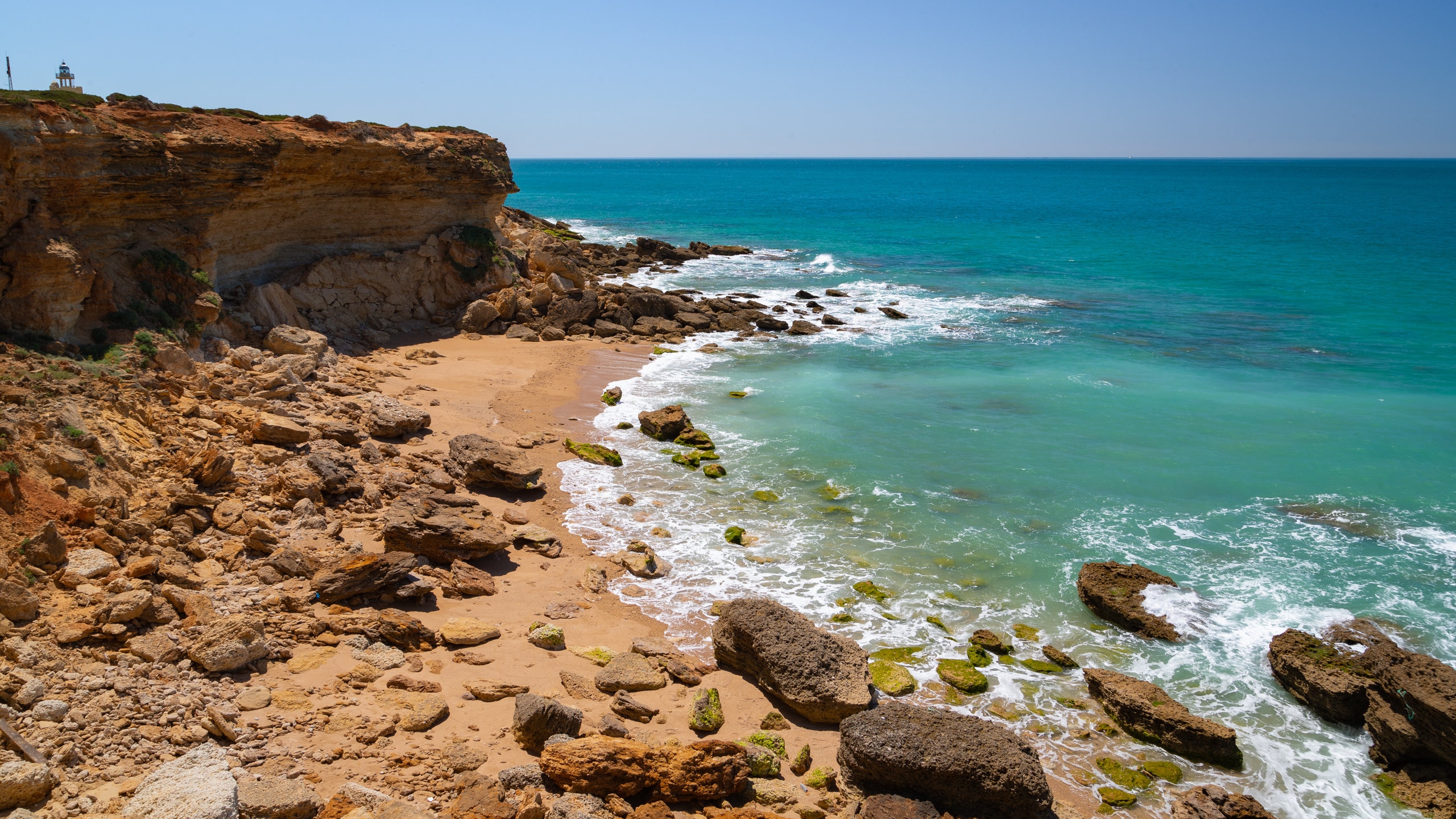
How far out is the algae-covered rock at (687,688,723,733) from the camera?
8.95m

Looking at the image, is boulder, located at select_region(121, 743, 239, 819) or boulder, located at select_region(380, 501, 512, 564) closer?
boulder, located at select_region(121, 743, 239, 819)

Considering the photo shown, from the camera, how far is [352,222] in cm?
2317

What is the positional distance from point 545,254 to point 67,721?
24487mm

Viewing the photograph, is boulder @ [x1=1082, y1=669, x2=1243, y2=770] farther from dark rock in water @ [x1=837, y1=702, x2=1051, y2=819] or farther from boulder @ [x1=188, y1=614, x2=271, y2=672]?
boulder @ [x1=188, y1=614, x2=271, y2=672]

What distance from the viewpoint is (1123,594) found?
39.2 feet

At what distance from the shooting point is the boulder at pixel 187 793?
5930mm

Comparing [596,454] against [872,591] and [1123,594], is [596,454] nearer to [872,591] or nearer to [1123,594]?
[872,591]

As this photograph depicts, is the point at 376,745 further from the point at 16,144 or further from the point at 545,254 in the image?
the point at 545,254

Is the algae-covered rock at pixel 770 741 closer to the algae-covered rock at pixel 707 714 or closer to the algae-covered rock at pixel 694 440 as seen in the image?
the algae-covered rock at pixel 707 714

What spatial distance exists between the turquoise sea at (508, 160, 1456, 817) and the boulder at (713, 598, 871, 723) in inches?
34.9

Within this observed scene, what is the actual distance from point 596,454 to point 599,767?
9.89 metres

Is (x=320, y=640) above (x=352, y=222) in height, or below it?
below

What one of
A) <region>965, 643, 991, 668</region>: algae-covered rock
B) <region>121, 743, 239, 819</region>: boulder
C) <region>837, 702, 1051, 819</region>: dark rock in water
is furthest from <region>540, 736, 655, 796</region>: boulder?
<region>965, 643, 991, 668</region>: algae-covered rock

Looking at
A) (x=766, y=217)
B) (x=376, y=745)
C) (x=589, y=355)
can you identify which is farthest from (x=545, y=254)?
(x=766, y=217)
